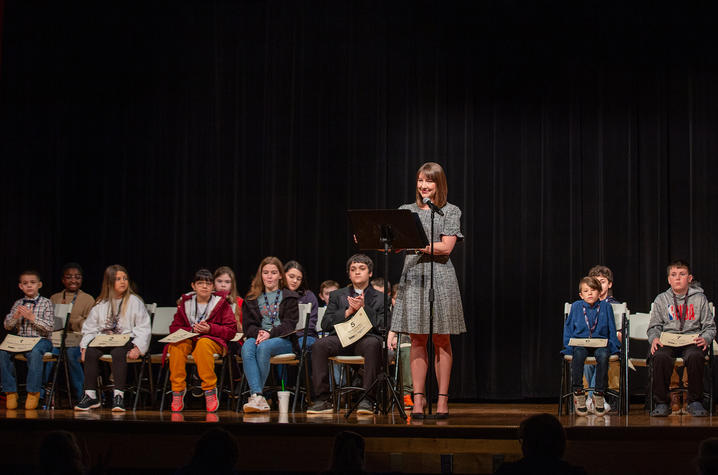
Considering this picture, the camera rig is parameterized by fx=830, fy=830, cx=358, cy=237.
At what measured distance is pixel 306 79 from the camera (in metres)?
8.05

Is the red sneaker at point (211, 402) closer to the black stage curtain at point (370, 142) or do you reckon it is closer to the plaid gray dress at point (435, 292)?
the plaid gray dress at point (435, 292)

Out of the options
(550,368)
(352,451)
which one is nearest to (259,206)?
(550,368)

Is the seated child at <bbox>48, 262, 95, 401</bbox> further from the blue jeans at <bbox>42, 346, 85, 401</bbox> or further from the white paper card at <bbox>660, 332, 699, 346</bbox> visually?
the white paper card at <bbox>660, 332, 699, 346</bbox>

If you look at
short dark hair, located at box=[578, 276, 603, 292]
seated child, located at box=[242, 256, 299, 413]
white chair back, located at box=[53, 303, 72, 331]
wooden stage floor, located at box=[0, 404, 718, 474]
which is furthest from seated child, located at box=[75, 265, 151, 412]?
short dark hair, located at box=[578, 276, 603, 292]

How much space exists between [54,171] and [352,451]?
6.39 m

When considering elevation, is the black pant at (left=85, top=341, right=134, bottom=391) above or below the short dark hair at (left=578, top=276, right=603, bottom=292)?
below

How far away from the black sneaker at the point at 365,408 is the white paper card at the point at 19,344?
2654 mm

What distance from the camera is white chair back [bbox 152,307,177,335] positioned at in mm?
6934

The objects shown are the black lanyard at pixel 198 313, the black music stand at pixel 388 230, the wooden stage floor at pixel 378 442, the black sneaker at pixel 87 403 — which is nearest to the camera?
the wooden stage floor at pixel 378 442

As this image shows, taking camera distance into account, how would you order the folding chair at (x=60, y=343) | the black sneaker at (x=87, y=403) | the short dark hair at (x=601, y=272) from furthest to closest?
1. the short dark hair at (x=601, y=272)
2. the folding chair at (x=60, y=343)
3. the black sneaker at (x=87, y=403)

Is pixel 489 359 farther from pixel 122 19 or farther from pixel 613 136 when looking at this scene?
pixel 122 19

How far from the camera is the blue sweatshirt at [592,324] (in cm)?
605

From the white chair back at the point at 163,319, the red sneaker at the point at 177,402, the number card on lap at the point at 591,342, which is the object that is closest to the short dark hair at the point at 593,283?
the number card on lap at the point at 591,342

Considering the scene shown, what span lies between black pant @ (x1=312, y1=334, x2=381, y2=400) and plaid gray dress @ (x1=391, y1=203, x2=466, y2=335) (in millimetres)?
972
